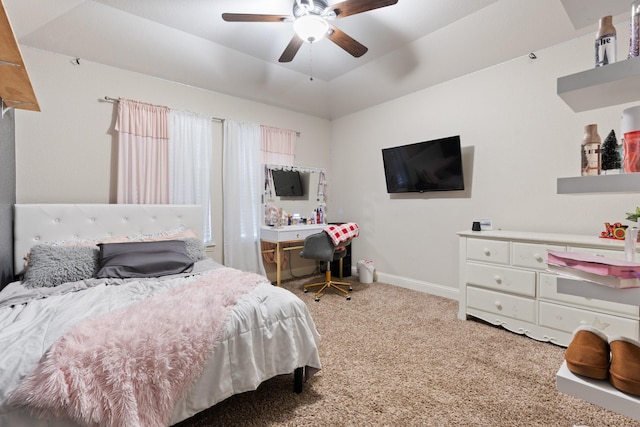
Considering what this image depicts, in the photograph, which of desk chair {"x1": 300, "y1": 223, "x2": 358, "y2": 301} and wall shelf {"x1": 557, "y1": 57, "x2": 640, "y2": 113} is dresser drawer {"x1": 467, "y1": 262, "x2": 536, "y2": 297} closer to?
desk chair {"x1": 300, "y1": 223, "x2": 358, "y2": 301}

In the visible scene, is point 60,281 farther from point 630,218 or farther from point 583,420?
point 630,218

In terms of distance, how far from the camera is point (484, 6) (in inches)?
101

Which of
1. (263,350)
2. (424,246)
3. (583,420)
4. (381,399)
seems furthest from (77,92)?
(583,420)

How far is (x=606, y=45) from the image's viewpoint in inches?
31.5

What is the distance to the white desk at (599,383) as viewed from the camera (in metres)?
0.70

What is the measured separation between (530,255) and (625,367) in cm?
205

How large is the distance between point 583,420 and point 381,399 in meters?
1.03

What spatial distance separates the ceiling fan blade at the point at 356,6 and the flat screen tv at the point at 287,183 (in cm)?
241

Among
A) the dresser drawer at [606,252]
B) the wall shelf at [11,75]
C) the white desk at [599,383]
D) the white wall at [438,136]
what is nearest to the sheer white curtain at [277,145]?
the white wall at [438,136]

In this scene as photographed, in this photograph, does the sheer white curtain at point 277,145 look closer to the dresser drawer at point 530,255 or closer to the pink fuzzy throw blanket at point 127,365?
the pink fuzzy throw blanket at point 127,365

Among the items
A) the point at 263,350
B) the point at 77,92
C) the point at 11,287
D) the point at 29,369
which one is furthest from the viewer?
the point at 77,92

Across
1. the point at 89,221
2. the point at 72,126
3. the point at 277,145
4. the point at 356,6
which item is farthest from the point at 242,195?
the point at 356,6

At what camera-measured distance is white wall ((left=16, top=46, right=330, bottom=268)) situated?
106 inches

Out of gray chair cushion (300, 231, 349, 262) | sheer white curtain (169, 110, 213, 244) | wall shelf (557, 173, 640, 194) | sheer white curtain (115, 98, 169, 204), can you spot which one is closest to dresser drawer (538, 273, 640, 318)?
wall shelf (557, 173, 640, 194)
